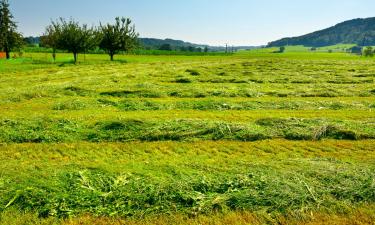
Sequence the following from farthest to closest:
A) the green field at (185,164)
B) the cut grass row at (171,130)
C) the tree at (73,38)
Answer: the tree at (73,38)
the cut grass row at (171,130)
the green field at (185,164)

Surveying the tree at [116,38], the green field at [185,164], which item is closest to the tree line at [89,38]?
the tree at [116,38]

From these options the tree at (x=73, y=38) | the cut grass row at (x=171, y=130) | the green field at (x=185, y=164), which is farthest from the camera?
the tree at (x=73, y=38)

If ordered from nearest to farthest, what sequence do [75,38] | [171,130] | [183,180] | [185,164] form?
[183,180] → [185,164] → [171,130] → [75,38]

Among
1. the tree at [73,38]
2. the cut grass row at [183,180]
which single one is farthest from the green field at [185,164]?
the tree at [73,38]

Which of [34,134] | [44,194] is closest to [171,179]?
[44,194]

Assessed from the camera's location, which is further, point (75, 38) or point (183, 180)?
point (75, 38)

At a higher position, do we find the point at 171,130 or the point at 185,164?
the point at 171,130

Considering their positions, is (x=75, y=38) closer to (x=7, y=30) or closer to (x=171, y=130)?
(x=7, y=30)

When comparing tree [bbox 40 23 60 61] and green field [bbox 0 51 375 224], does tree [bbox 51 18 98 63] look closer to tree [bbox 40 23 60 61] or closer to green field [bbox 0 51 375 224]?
tree [bbox 40 23 60 61]

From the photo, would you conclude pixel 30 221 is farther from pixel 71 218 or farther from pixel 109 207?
pixel 109 207

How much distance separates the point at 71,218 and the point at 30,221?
0.62m

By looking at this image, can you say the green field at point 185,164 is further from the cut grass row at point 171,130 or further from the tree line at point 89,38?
the tree line at point 89,38

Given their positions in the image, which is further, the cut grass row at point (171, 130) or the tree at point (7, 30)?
the tree at point (7, 30)

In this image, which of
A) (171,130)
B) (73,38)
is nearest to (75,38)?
(73,38)
